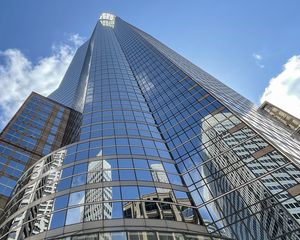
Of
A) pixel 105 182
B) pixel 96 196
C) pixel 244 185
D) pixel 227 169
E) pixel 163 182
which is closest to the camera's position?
pixel 244 185

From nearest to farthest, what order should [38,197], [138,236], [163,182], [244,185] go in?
[138,236] < [244,185] < [38,197] < [163,182]

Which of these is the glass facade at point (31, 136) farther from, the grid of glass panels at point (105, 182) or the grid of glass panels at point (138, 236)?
the grid of glass panels at point (138, 236)

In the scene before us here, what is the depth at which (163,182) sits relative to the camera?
1192 inches

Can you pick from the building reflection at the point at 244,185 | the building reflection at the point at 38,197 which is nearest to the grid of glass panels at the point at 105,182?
the building reflection at the point at 38,197

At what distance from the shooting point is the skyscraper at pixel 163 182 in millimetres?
23500

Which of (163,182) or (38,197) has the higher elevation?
(38,197)

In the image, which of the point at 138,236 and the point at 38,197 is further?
the point at 38,197

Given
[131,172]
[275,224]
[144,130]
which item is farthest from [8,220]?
[275,224]

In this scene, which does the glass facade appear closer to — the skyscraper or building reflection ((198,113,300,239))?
the skyscraper

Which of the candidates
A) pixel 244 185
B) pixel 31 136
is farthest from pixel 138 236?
pixel 31 136

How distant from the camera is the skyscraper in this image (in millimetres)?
23500

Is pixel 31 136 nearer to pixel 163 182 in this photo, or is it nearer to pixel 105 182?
pixel 105 182

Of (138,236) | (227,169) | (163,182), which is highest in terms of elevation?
(163,182)

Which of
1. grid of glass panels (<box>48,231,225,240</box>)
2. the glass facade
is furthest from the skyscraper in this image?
the glass facade
